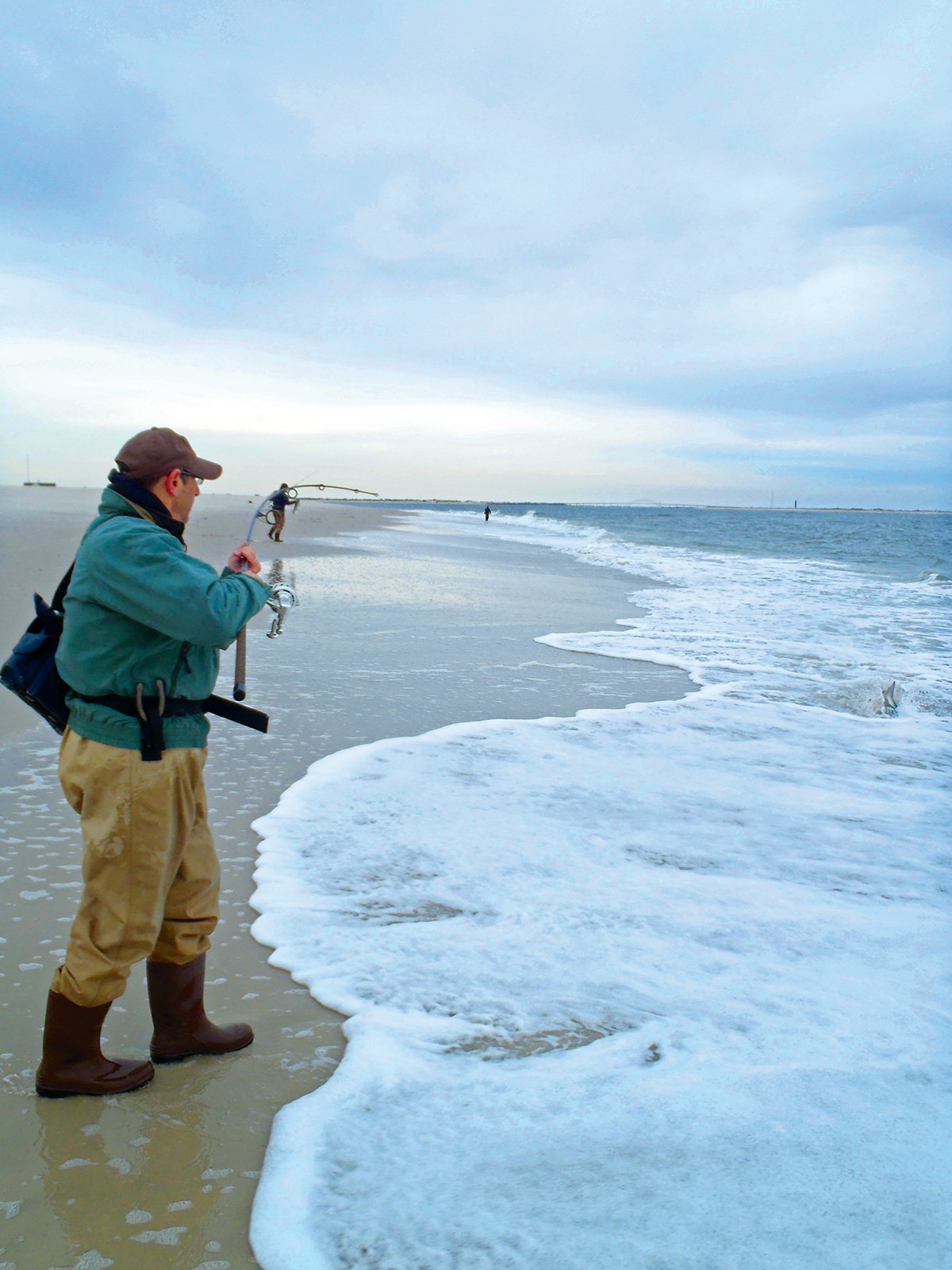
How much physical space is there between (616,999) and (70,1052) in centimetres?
180

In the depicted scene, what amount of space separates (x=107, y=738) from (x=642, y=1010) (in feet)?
6.72

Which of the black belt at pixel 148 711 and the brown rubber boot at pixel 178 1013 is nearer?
the black belt at pixel 148 711

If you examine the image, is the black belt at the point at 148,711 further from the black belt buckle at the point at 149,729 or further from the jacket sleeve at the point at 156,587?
the jacket sleeve at the point at 156,587

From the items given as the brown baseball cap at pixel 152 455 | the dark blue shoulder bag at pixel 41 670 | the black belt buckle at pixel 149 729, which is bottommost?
the black belt buckle at pixel 149 729

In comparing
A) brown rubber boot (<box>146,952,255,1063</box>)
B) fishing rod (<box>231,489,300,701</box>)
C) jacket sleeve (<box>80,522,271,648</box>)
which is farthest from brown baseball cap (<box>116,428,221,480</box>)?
brown rubber boot (<box>146,952,255,1063</box>)

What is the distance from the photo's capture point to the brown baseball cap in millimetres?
2465

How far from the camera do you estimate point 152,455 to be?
8.13ft

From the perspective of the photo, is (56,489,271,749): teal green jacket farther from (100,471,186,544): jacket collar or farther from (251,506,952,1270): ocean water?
(251,506,952,1270): ocean water

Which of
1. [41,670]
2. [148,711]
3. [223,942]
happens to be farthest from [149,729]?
[223,942]

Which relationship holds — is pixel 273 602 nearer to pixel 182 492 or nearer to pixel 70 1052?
pixel 182 492

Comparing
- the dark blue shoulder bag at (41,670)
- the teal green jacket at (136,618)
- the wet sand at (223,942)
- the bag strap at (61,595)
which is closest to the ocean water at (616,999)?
the wet sand at (223,942)

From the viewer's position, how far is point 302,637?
1003 centimetres

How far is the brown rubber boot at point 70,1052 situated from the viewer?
7.91 ft

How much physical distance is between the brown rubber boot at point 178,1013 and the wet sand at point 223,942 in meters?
0.06
